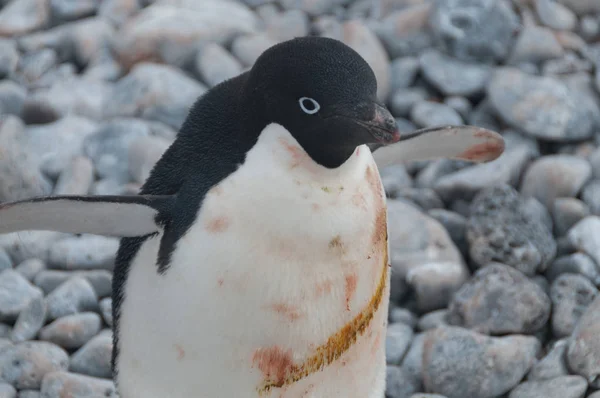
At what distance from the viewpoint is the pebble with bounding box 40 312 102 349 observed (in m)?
2.08

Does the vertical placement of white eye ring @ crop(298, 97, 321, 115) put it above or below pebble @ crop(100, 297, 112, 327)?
above

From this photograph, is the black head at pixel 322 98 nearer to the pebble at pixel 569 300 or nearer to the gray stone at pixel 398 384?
the gray stone at pixel 398 384

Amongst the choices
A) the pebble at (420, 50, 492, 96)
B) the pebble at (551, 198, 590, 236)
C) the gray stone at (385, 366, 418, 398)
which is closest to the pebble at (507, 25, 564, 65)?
the pebble at (420, 50, 492, 96)

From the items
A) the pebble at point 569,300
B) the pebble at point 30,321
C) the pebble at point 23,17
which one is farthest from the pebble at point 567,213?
the pebble at point 23,17

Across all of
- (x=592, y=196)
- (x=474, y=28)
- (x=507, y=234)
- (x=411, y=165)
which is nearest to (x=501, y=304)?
(x=507, y=234)

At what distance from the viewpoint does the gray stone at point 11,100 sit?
3045 millimetres

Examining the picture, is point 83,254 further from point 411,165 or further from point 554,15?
point 554,15

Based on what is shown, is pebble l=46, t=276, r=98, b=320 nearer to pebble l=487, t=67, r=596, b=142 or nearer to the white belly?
the white belly

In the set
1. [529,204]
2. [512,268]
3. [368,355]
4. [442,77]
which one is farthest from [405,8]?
[368,355]

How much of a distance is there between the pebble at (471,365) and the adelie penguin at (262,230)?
1.40ft

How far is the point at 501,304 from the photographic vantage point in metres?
2.06

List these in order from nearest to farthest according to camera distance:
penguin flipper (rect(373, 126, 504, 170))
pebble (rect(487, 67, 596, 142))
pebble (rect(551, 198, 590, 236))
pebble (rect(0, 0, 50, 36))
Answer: penguin flipper (rect(373, 126, 504, 170))
pebble (rect(551, 198, 590, 236))
pebble (rect(487, 67, 596, 142))
pebble (rect(0, 0, 50, 36))

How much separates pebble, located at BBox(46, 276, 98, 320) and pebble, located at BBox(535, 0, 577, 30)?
1.94 metres

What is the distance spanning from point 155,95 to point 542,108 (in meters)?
1.15
